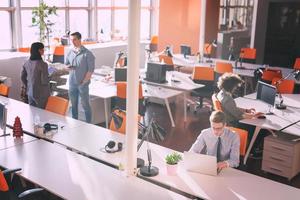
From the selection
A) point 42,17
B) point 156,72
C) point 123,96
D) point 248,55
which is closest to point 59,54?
point 42,17

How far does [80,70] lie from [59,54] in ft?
12.7

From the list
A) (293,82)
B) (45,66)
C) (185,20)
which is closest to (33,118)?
(45,66)

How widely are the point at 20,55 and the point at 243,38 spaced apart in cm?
784

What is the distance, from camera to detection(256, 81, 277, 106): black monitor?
614 centimetres

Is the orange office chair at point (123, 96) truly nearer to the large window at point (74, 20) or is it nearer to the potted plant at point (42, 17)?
the large window at point (74, 20)

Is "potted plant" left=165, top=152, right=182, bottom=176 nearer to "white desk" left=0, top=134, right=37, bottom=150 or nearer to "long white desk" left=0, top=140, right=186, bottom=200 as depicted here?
"long white desk" left=0, top=140, right=186, bottom=200

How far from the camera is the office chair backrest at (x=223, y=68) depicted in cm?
877

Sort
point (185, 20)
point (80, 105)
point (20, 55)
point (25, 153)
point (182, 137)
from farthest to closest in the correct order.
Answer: point (185, 20)
point (20, 55)
point (80, 105)
point (182, 137)
point (25, 153)

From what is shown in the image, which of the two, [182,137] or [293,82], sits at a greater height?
[293,82]

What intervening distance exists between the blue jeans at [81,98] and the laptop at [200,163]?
3.41 meters

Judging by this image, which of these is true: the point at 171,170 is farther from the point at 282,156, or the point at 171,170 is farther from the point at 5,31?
the point at 5,31

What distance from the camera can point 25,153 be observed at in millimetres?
4277

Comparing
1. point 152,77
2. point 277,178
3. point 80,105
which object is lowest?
point 277,178

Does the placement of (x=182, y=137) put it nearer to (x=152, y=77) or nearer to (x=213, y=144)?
(x=152, y=77)
